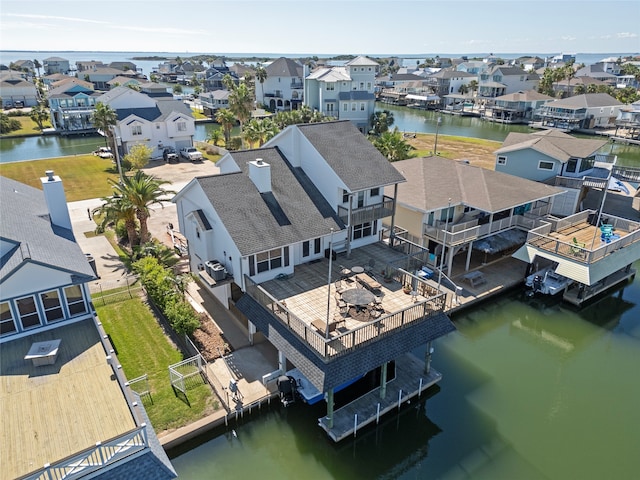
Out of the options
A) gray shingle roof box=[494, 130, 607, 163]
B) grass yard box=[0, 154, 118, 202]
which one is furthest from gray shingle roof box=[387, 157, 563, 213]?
grass yard box=[0, 154, 118, 202]

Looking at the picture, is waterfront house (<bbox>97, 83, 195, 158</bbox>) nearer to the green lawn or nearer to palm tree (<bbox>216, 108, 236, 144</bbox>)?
palm tree (<bbox>216, 108, 236, 144</bbox>)

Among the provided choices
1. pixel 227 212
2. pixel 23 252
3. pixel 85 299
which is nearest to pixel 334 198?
pixel 227 212

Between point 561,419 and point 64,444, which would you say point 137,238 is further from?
point 561,419

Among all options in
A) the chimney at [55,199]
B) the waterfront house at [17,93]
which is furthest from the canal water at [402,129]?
the chimney at [55,199]

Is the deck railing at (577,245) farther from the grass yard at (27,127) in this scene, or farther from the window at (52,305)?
the grass yard at (27,127)

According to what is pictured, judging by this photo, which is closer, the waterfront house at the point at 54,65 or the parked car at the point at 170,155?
the parked car at the point at 170,155
